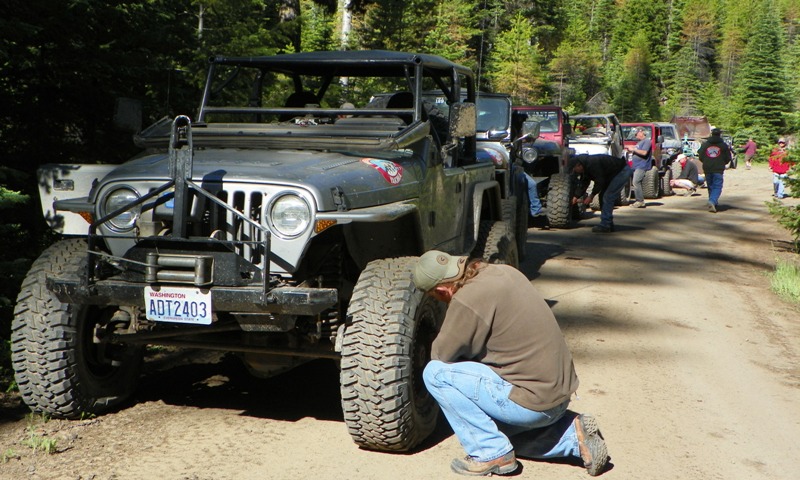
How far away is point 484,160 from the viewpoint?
8.02 meters

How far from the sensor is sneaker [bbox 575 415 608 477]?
14.8 feet

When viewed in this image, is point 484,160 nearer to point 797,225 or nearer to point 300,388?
point 300,388

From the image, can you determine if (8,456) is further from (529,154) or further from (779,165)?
(779,165)

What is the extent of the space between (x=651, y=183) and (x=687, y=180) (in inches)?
154

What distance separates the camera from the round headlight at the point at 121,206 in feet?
15.9

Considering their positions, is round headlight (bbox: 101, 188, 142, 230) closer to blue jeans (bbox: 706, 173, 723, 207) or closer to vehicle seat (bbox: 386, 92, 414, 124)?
vehicle seat (bbox: 386, 92, 414, 124)

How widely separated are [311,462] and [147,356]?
8.75 ft

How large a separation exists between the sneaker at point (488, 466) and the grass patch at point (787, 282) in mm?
6486

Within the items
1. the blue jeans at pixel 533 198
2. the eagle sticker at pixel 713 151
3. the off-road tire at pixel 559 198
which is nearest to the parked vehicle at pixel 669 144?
the eagle sticker at pixel 713 151

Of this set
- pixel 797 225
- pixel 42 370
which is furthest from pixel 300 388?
pixel 797 225

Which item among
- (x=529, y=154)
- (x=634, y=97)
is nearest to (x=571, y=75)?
(x=634, y=97)

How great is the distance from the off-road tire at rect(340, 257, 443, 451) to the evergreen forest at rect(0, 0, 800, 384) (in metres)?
2.91

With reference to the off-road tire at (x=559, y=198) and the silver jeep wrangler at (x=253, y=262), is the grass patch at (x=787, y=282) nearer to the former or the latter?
the off-road tire at (x=559, y=198)

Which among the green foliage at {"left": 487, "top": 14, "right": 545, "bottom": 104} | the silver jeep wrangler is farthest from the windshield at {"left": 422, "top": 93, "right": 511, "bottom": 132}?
the green foliage at {"left": 487, "top": 14, "right": 545, "bottom": 104}
